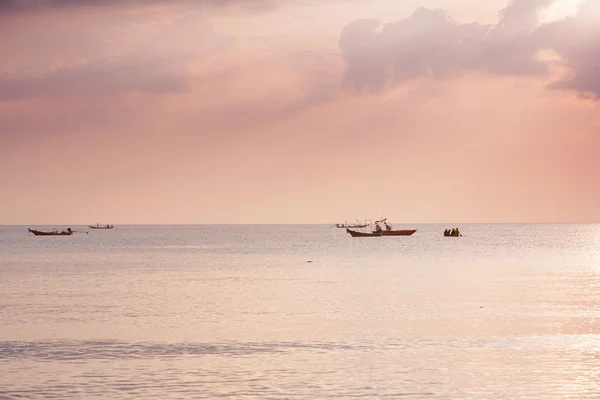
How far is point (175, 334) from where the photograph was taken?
164 ft

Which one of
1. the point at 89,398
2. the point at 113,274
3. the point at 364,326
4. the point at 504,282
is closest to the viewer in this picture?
the point at 89,398

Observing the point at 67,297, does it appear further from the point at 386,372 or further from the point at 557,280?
the point at 557,280

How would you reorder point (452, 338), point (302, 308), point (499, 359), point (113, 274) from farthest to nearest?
point (113, 274) → point (302, 308) → point (452, 338) → point (499, 359)

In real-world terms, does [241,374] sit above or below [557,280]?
below

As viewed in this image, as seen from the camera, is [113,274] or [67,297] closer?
[67,297]

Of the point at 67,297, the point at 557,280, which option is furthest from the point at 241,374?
the point at 557,280

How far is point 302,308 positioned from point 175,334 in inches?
630

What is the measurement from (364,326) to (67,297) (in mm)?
31641

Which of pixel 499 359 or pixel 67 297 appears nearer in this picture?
pixel 499 359

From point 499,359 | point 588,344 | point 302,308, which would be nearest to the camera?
point 499,359

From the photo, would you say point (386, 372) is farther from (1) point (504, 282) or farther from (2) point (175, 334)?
(1) point (504, 282)

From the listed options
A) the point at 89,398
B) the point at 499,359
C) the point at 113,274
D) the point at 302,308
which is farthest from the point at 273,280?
the point at 89,398

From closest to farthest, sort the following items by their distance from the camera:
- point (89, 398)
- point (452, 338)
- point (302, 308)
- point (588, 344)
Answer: point (89, 398) < point (588, 344) < point (452, 338) < point (302, 308)

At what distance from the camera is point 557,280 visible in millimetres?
94438
